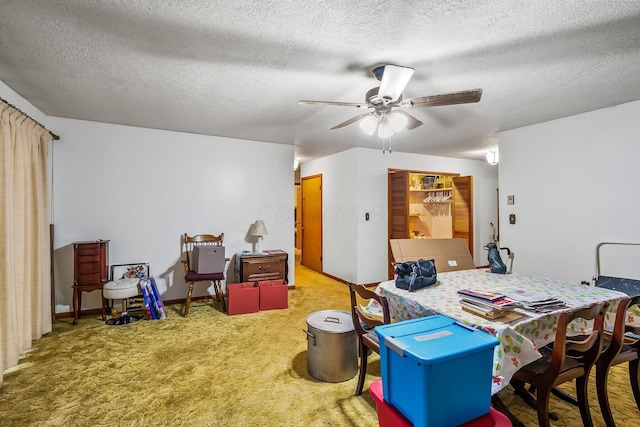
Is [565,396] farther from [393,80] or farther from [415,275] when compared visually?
[393,80]

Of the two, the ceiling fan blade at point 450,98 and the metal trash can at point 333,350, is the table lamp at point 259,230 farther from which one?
the ceiling fan blade at point 450,98

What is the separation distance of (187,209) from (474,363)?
3.84m

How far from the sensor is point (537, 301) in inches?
68.5

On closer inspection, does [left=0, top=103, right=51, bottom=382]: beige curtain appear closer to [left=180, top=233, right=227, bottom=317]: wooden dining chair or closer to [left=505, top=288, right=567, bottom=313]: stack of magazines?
[left=180, top=233, right=227, bottom=317]: wooden dining chair

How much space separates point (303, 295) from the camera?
14.8 feet

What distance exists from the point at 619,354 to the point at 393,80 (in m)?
2.12

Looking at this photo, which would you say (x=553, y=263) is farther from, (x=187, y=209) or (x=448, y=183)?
(x=187, y=209)

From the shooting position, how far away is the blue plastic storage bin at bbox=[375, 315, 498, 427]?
1.13 metres

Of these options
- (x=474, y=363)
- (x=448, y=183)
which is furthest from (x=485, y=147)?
(x=474, y=363)

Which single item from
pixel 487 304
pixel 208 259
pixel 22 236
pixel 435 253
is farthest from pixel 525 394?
pixel 22 236

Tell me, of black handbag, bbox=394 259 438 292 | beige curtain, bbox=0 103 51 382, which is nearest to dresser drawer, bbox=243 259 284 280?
beige curtain, bbox=0 103 51 382

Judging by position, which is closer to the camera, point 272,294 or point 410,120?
point 410,120

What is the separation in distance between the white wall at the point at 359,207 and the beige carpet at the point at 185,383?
6.58 feet

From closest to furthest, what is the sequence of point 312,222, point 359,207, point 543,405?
point 543,405, point 359,207, point 312,222
